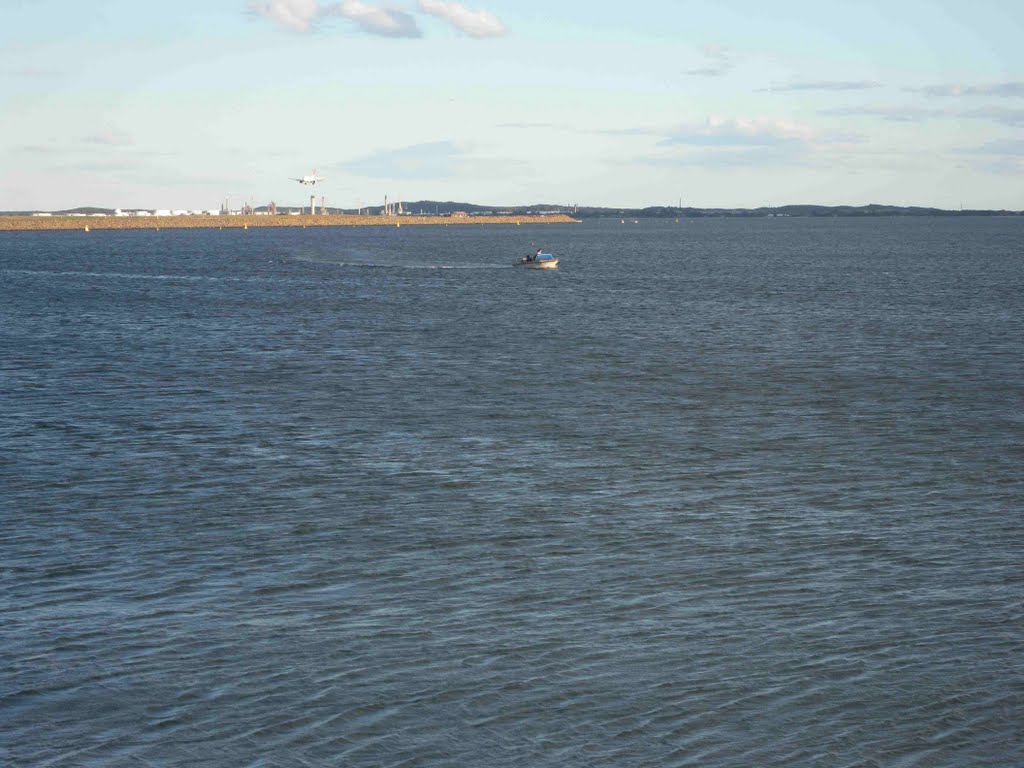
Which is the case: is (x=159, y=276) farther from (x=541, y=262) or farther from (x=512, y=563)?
(x=512, y=563)

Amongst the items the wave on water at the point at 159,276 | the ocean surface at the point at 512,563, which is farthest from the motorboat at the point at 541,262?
the ocean surface at the point at 512,563

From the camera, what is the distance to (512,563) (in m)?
33.3

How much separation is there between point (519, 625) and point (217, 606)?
6.93m

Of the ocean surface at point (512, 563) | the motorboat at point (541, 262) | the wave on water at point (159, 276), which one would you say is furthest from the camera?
the motorboat at point (541, 262)

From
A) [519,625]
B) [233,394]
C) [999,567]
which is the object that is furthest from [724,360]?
[519,625]

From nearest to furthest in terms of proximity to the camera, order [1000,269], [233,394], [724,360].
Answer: [233,394]
[724,360]
[1000,269]

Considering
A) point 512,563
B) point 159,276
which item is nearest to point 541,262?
point 159,276

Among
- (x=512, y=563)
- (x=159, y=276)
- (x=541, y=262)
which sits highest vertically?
(x=541, y=262)

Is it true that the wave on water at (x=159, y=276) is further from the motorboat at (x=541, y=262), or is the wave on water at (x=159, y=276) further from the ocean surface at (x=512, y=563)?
the ocean surface at (x=512, y=563)

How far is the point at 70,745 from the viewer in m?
22.5

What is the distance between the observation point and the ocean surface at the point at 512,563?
925 inches

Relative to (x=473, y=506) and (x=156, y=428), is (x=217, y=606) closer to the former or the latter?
(x=473, y=506)

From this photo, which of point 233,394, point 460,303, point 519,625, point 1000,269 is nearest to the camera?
point 519,625

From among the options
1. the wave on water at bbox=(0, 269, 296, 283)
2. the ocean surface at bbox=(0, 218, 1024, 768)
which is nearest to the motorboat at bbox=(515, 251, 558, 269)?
the wave on water at bbox=(0, 269, 296, 283)
